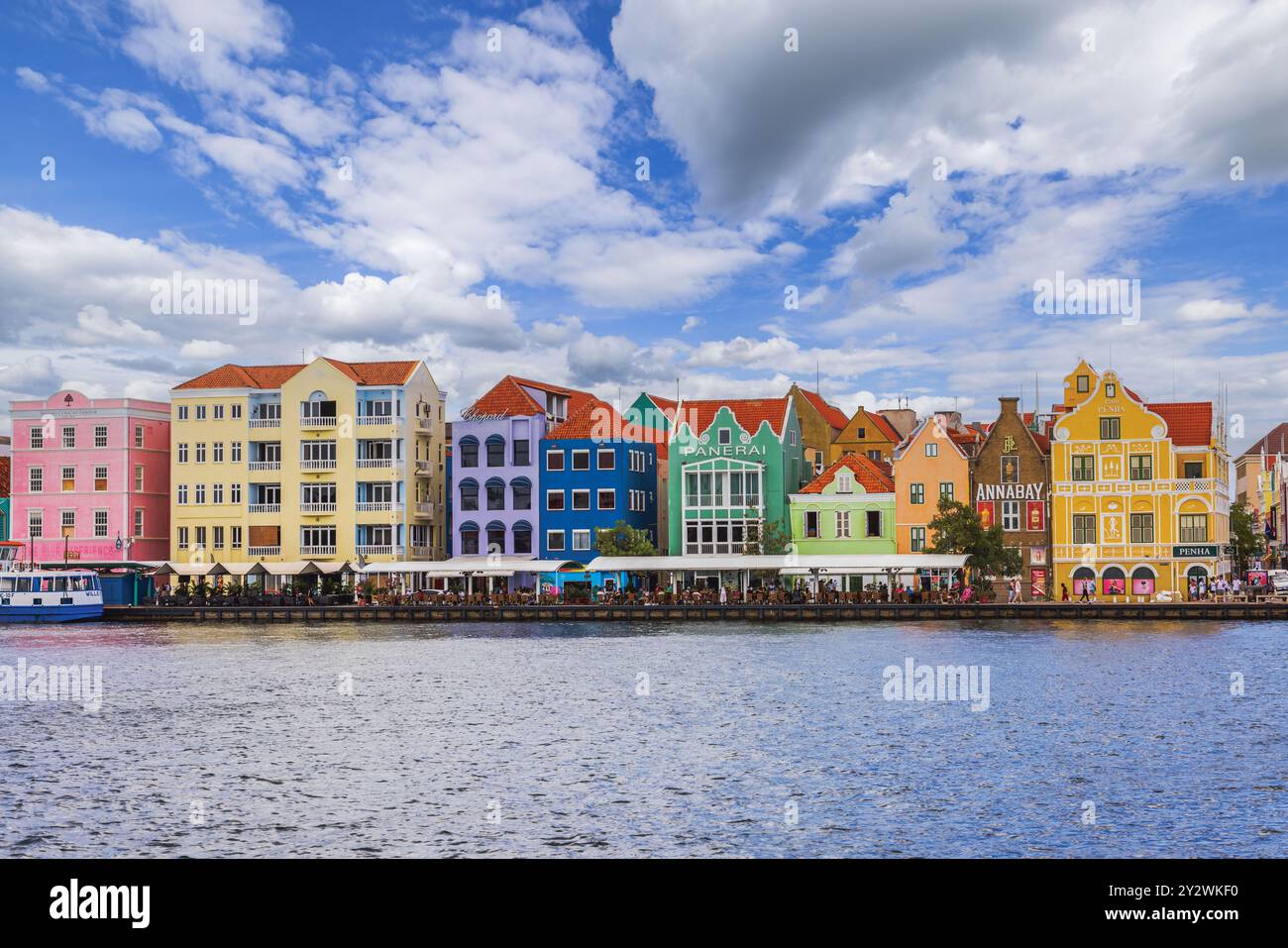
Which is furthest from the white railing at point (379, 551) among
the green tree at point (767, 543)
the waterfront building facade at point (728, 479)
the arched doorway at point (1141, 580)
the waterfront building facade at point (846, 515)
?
the arched doorway at point (1141, 580)

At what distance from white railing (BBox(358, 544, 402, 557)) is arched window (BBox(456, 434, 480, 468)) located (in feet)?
28.1

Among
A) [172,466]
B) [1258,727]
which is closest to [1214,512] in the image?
[1258,727]

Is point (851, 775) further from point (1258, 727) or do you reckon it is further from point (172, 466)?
point (172, 466)

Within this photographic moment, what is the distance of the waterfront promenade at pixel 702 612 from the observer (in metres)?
85.1

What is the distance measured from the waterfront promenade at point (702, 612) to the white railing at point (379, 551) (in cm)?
778

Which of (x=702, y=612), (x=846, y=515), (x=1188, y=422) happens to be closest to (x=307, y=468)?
(x=702, y=612)

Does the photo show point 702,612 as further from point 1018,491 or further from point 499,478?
point 1018,491

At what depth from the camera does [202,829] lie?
25375 millimetres

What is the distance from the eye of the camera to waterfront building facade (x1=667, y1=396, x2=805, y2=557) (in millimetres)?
101062

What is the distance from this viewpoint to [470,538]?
10538cm

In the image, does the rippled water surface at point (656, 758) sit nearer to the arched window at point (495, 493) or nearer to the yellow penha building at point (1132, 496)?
the yellow penha building at point (1132, 496)

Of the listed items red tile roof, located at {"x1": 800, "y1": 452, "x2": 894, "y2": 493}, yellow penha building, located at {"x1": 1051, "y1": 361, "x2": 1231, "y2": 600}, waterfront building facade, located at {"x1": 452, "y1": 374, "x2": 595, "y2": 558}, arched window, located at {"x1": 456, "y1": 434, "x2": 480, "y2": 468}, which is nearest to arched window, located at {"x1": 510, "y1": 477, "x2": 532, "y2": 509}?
waterfront building facade, located at {"x1": 452, "y1": 374, "x2": 595, "y2": 558}
